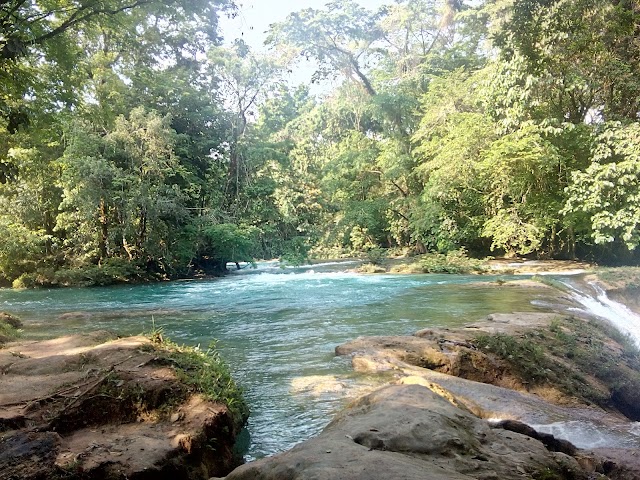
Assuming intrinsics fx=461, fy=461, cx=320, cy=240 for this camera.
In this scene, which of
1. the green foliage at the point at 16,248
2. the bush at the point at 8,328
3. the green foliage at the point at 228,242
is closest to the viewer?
the bush at the point at 8,328

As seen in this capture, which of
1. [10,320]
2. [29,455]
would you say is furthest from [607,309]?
[10,320]

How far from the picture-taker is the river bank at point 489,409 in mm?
2758

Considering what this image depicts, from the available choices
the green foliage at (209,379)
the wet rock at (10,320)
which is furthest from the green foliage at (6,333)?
the green foliage at (209,379)

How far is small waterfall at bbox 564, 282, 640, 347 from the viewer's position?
369 inches

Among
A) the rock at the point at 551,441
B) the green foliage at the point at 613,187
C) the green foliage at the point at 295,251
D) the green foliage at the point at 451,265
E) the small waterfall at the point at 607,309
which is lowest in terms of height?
the small waterfall at the point at 607,309

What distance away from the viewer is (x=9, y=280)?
19812 millimetres

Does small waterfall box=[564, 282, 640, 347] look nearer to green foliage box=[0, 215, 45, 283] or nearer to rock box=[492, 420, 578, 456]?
rock box=[492, 420, 578, 456]

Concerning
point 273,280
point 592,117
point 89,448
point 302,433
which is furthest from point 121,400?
point 592,117

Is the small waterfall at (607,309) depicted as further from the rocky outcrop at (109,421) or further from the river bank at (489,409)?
the rocky outcrop at (109,421)

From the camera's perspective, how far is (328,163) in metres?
28.8

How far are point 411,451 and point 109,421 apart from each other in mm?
2584

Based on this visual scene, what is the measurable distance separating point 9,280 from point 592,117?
25.9 m

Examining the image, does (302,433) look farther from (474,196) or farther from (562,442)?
(474,196)

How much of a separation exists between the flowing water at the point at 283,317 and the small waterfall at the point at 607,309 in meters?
0.98
